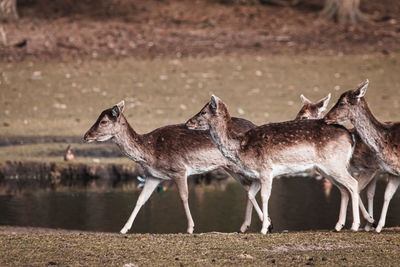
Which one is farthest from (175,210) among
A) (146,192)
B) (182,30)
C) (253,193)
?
(182,30)

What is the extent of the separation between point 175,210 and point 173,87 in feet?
33.0

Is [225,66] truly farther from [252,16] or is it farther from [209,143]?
[209,143]

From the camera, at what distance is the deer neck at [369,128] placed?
935 cm

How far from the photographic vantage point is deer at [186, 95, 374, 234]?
951 cm

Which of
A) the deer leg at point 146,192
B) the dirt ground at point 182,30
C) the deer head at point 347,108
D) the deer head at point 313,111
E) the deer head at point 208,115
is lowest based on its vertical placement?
the deer leg at point 146,192

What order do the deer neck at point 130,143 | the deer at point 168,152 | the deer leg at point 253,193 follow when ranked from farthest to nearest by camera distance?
the deer neck at point 130,143, the deer at point 168,152, the deer leg at point 253,193

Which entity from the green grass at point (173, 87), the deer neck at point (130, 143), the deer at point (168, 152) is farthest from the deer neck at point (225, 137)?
the green grass at point (173, 87)

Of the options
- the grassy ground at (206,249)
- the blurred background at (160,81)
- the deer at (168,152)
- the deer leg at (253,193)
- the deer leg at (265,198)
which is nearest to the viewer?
the grassy ground at (206,249)

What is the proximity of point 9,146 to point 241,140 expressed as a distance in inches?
311

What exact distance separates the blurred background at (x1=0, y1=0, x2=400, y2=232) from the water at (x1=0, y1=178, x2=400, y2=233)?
0.03m

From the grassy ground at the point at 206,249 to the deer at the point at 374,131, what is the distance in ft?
2.39

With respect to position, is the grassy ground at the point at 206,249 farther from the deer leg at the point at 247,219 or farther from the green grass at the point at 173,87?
the green grass at the point at 173,87

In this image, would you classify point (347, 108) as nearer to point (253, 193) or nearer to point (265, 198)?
point (265, 198)

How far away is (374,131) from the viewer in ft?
30.8
